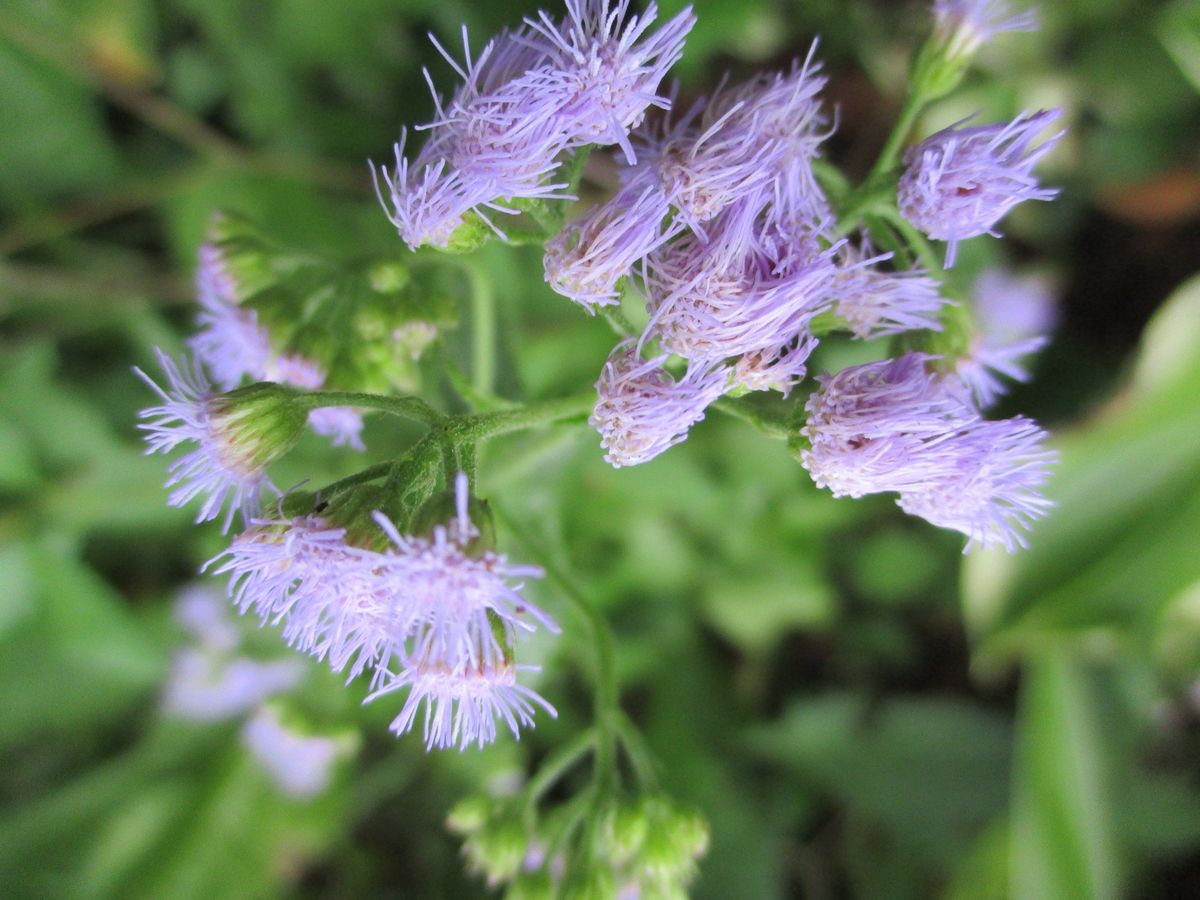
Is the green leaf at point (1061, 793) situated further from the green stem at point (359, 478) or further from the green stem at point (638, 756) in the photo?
the green stem at point (359, 478)

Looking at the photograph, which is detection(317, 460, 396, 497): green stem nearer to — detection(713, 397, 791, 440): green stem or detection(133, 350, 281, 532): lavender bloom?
detection(133, 350, 281, 532): lavender bloom

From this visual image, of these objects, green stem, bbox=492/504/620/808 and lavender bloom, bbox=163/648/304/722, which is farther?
lavender bloom, bbox=163/648/304/722

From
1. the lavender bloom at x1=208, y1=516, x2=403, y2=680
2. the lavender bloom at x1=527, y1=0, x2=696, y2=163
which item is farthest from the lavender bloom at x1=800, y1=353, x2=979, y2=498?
the lavender bloom at x1=208, y1=516, x2=403, y2=680

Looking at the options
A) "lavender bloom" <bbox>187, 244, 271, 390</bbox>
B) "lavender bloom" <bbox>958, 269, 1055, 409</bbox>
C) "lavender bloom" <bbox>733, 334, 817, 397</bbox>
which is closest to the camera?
"lavender bloom" <bbox>733, 334, 817, 397</bbox>

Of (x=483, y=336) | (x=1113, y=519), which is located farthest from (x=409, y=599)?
(x=1113, y=519)

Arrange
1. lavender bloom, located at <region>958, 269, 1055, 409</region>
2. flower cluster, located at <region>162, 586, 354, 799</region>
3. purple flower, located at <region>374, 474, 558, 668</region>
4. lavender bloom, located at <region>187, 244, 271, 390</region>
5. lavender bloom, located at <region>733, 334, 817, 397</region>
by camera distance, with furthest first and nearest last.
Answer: lavender bloom, located at <region>958, 269, 1055, 409</region> → flower cluster, located at <region>162, 586, 354, 799</region> → lavender bloom, located at <region>187, 244, 271, 390</region> → lavender bloom, located at <region>733, 334, 817, 397</region> → purple flower, located at <region>374, 474, 558, 668</region>

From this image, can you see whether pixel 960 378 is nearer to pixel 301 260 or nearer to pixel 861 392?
pixel 861 392
